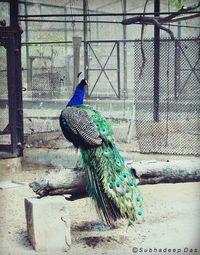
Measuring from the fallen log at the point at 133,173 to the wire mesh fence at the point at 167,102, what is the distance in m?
2.96

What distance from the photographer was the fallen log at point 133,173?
4.55 meters

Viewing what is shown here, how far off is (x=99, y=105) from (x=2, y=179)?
401 cm

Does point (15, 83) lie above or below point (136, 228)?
above

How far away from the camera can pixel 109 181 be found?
14.8ft

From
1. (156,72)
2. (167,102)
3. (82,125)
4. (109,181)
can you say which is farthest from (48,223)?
(156,72)

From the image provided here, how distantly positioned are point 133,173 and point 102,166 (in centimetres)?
31

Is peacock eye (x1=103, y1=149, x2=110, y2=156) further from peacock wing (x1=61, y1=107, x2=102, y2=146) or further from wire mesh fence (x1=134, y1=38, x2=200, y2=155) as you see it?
wire mesh fence (x1=134, y1=38, x2=200, y2=155)

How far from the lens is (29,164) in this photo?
7.58 meters

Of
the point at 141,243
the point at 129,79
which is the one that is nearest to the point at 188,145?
the point at 141,243

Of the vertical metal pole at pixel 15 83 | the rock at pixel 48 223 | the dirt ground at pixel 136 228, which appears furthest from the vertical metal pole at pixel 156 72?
the rock at pixel 48 223

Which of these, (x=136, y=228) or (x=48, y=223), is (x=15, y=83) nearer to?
(x=136, y=228)

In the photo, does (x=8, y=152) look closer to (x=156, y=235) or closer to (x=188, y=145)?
(x=188, y=145)

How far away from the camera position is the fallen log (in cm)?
455

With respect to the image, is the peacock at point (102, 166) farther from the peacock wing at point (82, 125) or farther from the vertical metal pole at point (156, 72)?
the vertical metal pole at point (156, 72)
